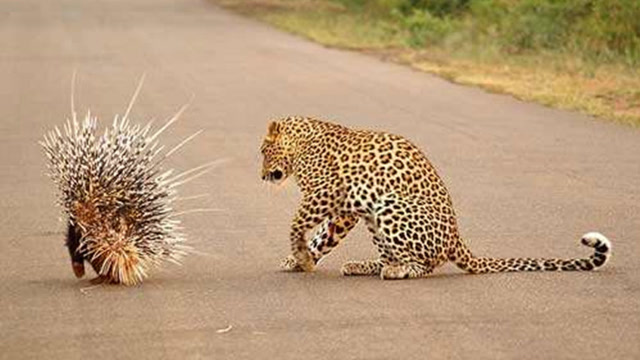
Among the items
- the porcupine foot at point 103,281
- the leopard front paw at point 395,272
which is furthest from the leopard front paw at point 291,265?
the porcupine foot at point 103,281

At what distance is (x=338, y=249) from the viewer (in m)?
11.6

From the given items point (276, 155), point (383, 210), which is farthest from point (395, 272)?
point (276, 155)

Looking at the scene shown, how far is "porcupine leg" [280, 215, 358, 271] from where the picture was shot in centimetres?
1033

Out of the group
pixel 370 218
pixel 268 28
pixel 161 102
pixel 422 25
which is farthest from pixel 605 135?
pixel 268 28

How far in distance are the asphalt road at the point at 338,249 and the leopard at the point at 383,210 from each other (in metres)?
0.14

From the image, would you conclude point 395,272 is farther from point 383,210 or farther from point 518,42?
point 518,42

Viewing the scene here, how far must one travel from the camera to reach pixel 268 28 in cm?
4109

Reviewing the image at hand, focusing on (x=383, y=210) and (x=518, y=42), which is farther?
(x=518, y=42)

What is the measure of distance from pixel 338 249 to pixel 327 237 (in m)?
1.16

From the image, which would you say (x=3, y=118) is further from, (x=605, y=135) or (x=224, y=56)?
(x=224, y=56)

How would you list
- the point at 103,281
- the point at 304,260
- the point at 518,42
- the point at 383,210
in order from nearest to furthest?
the point at 383,210, the point at 103,281, the point at 304,260, the point at 518,42

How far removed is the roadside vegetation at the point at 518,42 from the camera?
944 inches

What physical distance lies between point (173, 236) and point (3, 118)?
Answer: 1107 cm

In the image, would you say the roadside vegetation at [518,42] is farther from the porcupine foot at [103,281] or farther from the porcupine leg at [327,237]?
the porcupine foot at [103,281]
